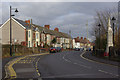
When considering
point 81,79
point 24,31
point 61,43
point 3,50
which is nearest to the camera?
point 81,79

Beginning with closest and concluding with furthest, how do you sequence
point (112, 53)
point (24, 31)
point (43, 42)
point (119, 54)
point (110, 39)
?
1. point (119, 54)
2. point (112, 53)
3. point (110, 39)
4. point (24, 31)
5. point (43, 42)

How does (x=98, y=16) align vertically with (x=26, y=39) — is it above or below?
above

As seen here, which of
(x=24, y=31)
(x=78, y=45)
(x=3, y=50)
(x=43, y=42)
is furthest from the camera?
(x=78, y=45)

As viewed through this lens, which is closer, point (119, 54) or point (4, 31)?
point (119, 54)

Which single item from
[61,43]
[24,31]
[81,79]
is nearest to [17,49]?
[24,31]

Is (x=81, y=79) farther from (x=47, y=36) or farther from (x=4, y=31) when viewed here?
(x=47, y=36)

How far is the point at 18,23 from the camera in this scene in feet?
184

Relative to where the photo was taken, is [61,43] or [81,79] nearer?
[81,79]

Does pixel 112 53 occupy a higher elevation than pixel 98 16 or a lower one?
lower

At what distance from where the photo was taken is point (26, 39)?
5675 cm

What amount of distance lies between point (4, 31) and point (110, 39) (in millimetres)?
38860

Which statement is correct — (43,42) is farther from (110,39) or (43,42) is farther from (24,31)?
(110,39)

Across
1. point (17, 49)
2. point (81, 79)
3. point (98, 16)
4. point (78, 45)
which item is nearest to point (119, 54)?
point (81, 79)

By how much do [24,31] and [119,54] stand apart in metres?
37.7
